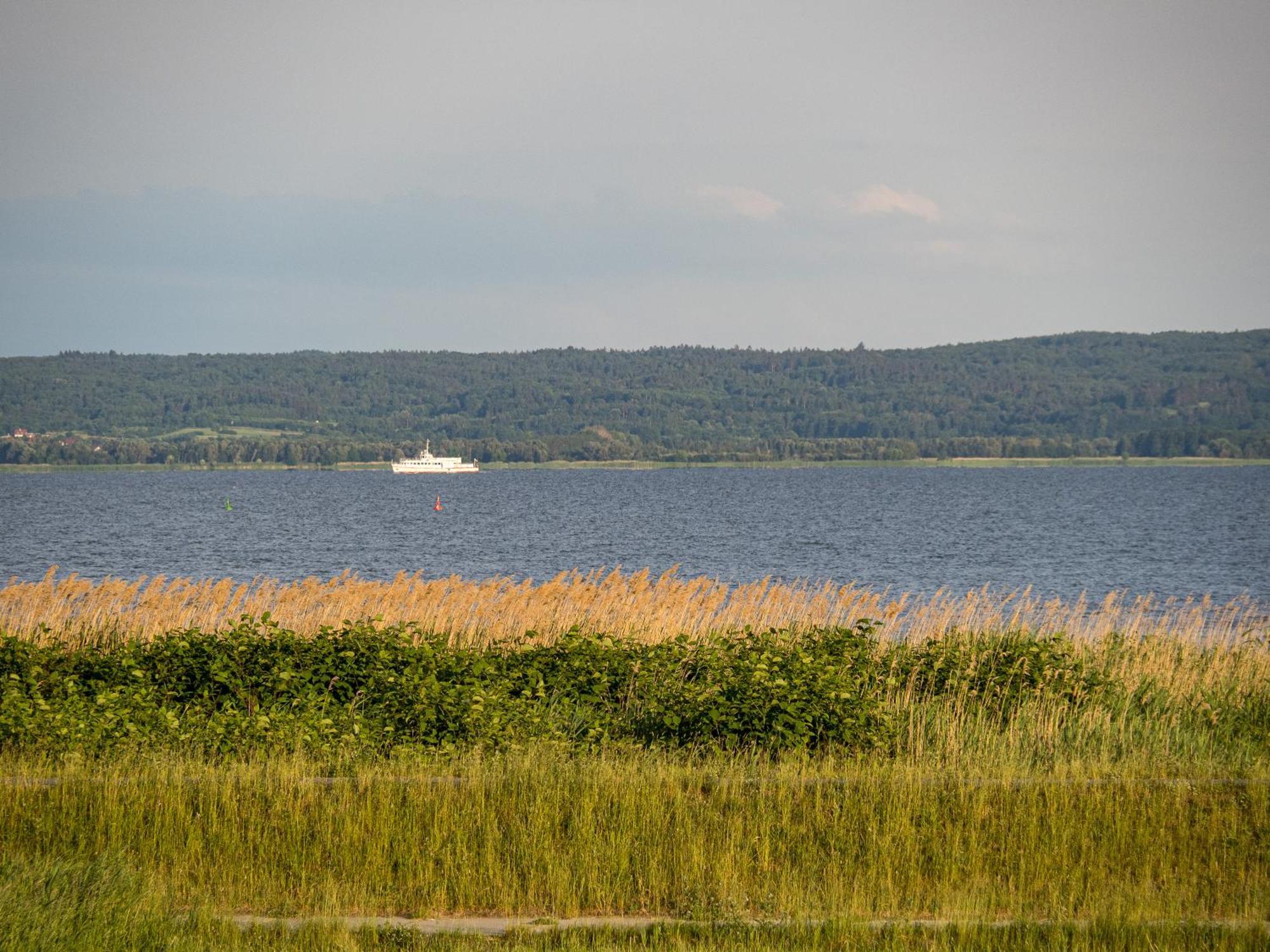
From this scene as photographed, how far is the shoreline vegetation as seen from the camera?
29.6ft

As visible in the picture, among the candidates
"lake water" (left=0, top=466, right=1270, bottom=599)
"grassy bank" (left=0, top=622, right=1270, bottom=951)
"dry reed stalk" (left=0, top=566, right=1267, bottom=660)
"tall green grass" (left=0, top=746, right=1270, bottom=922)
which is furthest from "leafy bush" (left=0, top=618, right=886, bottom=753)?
"lake water" (left=0, top=466, right=1270, bottom=599)

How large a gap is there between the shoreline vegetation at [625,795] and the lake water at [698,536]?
26422mm

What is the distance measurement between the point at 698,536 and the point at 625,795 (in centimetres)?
6828

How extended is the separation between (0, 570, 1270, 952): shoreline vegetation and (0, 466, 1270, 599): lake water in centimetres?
2642

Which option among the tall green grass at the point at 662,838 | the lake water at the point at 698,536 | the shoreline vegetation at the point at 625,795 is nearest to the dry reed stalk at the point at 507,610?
the shoreline vegetation at the point at 625,795

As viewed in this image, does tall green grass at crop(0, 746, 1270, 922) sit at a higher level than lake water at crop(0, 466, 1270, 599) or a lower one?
higher

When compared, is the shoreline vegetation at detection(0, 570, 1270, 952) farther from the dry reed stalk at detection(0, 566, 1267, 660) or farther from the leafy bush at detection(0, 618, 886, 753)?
the dry reed stalk at detection(0, 566, 1267, 660)

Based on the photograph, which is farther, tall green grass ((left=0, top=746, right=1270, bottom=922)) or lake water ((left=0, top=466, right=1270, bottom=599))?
lake water ((left=0, top=466, right=1270, bottom=599))

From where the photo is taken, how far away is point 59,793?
36.5ft

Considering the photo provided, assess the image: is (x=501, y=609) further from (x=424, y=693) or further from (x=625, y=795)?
(x=625, y=795)

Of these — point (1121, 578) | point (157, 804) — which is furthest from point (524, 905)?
point (1121, 578)

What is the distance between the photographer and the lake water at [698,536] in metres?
55.2

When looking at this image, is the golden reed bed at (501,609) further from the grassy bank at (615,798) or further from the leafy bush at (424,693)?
the grassy bank at (615,798)

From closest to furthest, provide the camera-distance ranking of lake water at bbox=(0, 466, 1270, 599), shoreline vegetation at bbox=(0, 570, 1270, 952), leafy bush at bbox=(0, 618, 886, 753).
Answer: shoreline vegetation at bbox=(0, 570, 1270, 952), leafy bush at bbox=(0, 618, 886, 753), lake water at bbox=(0, 466, 1270, 599)
